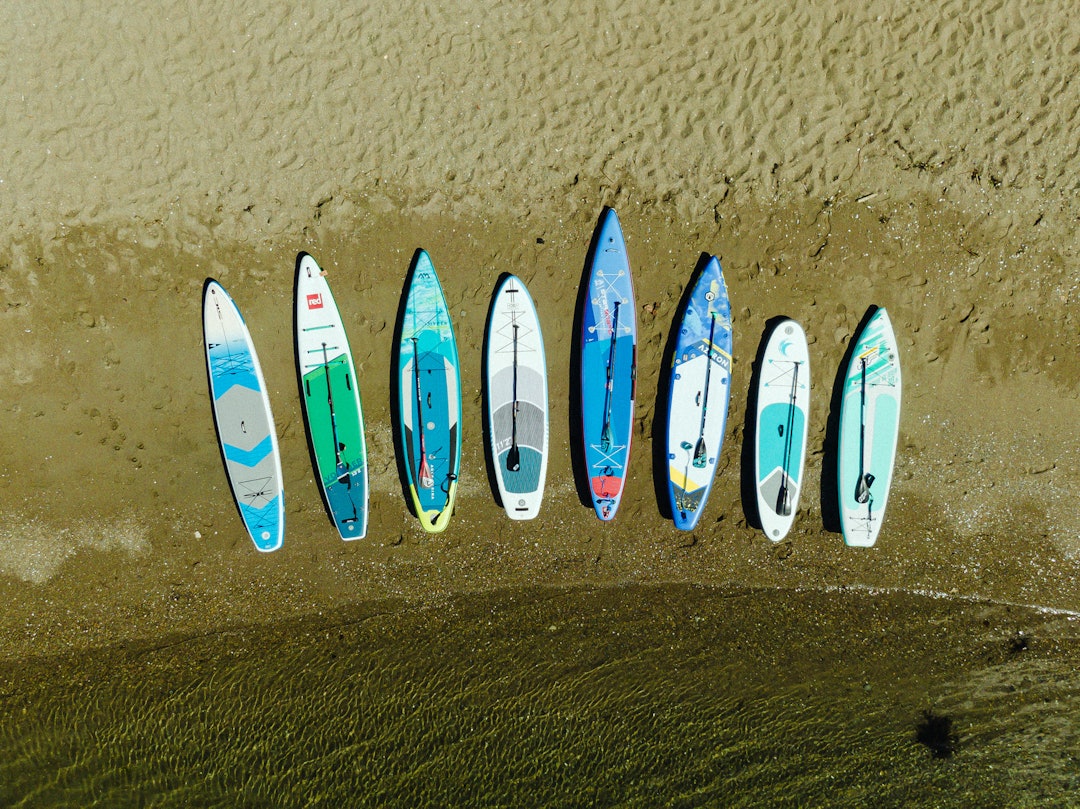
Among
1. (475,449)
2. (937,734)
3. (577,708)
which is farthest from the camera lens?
(577,708)

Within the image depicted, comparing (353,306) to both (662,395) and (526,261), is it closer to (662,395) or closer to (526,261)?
(526,261)

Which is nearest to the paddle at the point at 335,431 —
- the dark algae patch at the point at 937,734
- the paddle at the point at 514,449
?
the paddle at the point at 514,449

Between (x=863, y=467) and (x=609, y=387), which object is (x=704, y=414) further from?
(x=863, y=467)

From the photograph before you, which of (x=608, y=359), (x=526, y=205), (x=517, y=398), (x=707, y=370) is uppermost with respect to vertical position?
(x=526, y=205)

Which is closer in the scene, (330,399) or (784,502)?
(330,399)

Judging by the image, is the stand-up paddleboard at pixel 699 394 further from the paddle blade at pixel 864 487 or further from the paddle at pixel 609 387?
the paddle blade at pixel 864 487

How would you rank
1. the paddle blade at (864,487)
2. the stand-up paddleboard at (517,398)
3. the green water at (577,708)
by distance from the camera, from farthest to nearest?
the green water at (577,708), the paddle blade at (864,487), the stand-up paddleboard at (517,398)

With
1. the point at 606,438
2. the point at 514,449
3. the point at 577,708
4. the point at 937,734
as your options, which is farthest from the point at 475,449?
the point at 937,734

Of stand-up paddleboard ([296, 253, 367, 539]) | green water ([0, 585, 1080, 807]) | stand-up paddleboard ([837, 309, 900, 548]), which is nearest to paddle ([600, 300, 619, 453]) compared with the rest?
green water ([0, 585, 1080, 807])
